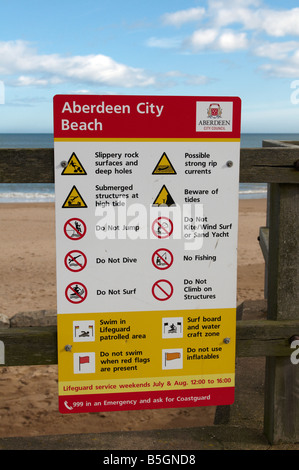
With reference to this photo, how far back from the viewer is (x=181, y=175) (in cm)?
272

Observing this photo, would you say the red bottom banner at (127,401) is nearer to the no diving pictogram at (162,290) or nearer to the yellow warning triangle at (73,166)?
the no diving pictogram at (162,290)

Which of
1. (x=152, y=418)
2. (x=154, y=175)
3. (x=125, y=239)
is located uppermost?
(x=154, y=175)

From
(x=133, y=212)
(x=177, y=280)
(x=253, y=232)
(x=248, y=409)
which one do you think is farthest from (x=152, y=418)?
(x=253, y=232)

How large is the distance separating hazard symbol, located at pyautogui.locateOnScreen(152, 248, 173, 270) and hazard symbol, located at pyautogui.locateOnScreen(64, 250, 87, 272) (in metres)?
0.36

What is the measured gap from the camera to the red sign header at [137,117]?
104 inches

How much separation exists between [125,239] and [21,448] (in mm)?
1365

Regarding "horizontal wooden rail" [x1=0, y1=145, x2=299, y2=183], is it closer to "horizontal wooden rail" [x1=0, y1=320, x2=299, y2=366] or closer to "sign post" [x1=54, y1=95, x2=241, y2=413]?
"sign post" [x1=54, y1=95, x2=241, y2=413]

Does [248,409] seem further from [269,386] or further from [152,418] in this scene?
[152,418]

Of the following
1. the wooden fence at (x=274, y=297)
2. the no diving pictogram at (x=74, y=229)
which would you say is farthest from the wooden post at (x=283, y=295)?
the no diving pictogram at (x=74, y=229)

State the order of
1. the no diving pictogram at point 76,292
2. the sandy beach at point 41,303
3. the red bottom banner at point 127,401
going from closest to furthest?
the no diving pictogram at point 76,292, the red bottom banner at point 127,401, the sandy beach at point 41,303

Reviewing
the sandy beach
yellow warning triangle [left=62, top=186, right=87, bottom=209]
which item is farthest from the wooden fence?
the sandy beach

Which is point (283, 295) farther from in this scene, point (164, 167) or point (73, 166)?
point (73, 166)

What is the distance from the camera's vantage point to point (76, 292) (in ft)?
9.11

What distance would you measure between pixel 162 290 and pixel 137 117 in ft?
2.94
